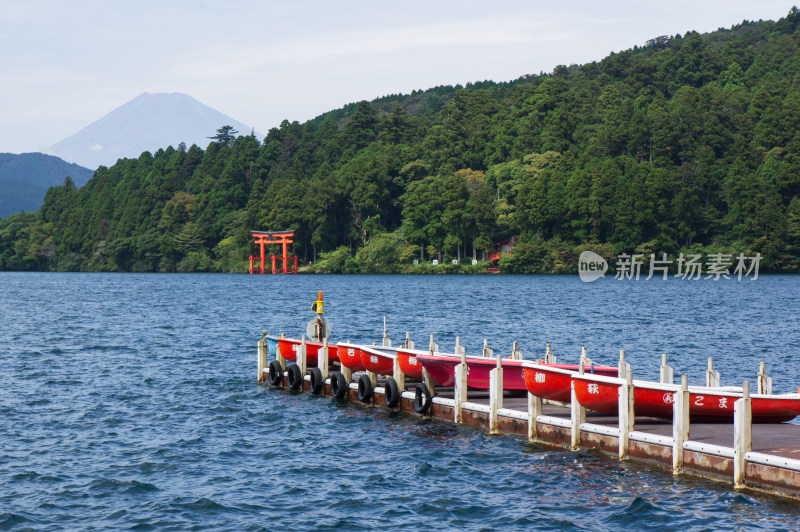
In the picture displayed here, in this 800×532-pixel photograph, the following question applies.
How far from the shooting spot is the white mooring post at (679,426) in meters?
17.1

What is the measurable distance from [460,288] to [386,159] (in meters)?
61.2

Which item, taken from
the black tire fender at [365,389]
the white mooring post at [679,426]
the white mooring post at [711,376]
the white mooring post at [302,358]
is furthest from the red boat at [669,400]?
the white mooring post at [302,358]

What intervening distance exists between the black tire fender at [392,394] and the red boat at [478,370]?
4.25 ft

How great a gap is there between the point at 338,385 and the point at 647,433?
37.3 ft

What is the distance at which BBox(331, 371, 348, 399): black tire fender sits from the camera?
27.0 m

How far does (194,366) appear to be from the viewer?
37.6 m

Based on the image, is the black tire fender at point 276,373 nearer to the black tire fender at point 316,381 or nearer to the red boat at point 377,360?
the black tire fender at point 316,381

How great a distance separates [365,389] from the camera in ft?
85.4

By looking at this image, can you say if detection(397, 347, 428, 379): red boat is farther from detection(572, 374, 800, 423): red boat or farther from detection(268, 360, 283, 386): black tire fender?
detection(268, 360, 283, 386): black tire fender

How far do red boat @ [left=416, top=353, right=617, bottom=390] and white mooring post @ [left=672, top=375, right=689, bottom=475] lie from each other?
5.93 meters

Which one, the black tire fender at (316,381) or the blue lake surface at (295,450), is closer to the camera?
the blue lake surface at (295,450)

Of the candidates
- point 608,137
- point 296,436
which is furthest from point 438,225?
point 296,436

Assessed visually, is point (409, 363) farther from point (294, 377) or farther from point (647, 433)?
point (647, 433)

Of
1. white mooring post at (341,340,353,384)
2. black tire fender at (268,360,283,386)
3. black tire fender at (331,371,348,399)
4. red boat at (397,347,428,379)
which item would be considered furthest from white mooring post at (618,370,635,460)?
black tire fender at (268,360,283,386)
